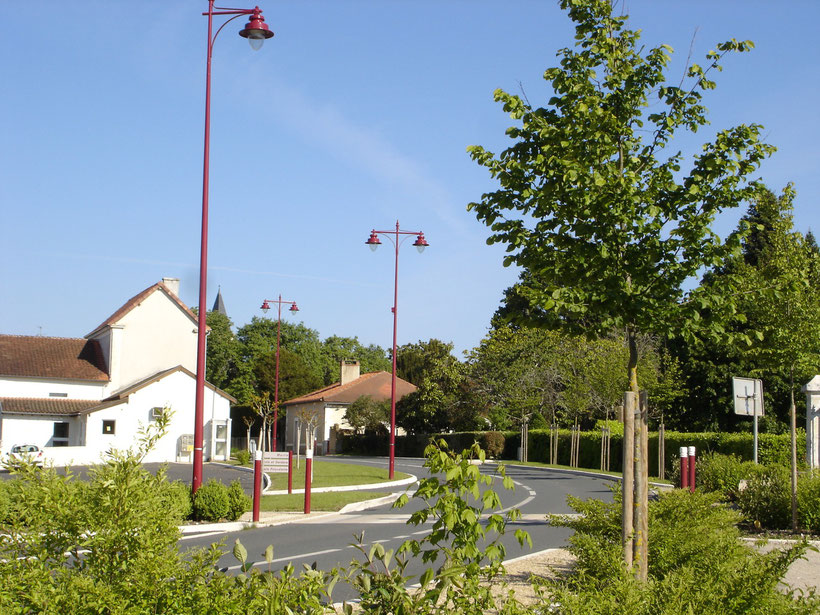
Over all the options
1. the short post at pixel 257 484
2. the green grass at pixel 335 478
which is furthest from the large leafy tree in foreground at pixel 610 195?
the green grass at pixel 335 478

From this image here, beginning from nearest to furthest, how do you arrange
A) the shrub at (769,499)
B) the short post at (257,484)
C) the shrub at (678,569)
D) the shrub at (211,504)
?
1. the shrub at (678,569)
2. the shrub at (769,499)
3. the short post at (257,484)
4. the shrub at (211,504)

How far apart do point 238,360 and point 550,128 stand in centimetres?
8146

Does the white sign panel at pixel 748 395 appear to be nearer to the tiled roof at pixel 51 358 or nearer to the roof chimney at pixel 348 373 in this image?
the tiled roof at pixel 51 358

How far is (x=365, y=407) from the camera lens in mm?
60125

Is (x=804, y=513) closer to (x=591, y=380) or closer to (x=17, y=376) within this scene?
(x=591, y=380)

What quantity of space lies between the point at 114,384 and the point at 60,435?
4.65 meters

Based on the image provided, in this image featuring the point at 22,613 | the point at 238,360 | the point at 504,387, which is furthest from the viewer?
the point at 238,360

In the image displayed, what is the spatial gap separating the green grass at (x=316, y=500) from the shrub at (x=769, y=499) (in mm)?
9153

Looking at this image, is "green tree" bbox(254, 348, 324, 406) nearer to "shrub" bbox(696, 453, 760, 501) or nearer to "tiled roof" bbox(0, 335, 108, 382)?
"tiled roof" bbox(0, 335, 108, 382)

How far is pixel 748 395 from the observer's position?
18.5 meters

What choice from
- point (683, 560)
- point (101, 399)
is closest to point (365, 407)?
point (101, 399)

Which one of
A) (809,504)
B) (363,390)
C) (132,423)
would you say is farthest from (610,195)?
(363,390)

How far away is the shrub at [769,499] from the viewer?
13.4 metres

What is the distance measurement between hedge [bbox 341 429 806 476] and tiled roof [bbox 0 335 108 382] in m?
20.4
